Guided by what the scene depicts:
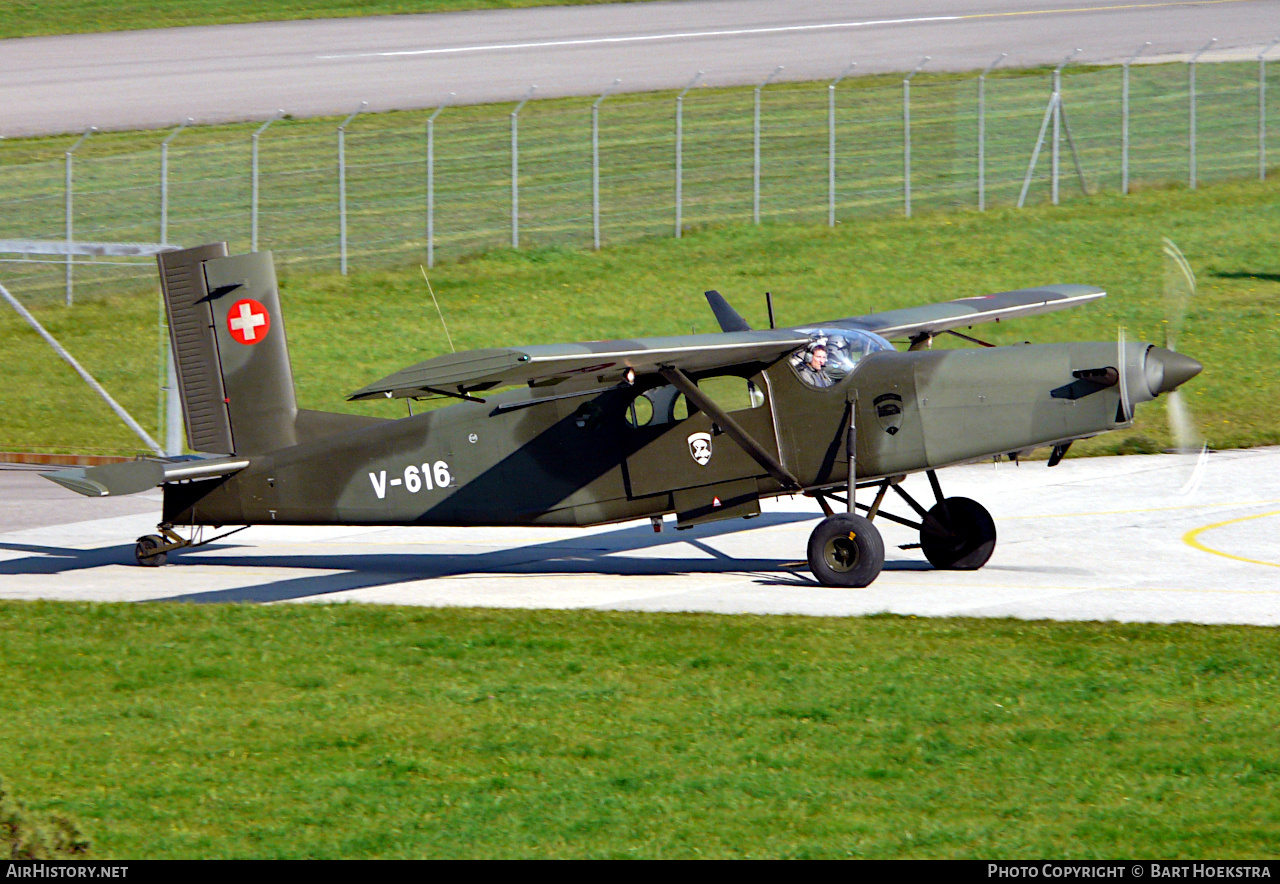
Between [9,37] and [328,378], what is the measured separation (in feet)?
96.0

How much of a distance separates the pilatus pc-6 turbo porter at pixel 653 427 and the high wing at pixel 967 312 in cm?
3

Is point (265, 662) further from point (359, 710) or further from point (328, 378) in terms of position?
point (328, 378)

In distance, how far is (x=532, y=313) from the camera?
30312 millimetres

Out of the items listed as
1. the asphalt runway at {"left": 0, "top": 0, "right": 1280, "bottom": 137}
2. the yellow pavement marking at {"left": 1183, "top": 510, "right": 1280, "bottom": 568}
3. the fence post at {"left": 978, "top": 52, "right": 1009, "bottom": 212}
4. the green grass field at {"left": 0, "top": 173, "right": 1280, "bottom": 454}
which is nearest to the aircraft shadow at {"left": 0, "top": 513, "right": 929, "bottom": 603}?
the yellow pavement marking at {"left": 1183, "top": 510, "right": 1280, "bottom": 568}

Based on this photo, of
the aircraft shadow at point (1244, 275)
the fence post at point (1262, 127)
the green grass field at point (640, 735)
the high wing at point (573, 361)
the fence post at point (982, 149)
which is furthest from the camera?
the fence post at point (1262, 127)

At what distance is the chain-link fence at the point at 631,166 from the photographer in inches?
1278

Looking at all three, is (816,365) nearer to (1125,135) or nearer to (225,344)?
(225,344)

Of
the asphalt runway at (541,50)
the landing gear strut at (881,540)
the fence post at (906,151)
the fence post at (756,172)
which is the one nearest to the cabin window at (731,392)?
the landing gear strut at (881,540)

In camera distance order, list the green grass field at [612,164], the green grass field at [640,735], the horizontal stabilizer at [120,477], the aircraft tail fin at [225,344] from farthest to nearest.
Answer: the green grass field at [612,164] < the aircraft tail fin at [225,344] < the horizontal stabilizer at [120,477] < the green grass field at [640,735]

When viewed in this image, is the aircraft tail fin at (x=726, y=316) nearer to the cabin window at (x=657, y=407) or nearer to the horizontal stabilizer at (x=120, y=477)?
the cabin window at (x=657, y=407)

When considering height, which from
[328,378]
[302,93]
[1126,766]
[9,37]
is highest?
[9,37]

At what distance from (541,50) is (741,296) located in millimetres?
19081

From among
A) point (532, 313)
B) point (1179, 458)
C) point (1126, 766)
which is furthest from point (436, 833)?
point (532, 313)

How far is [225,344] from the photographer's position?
16.6 metres
